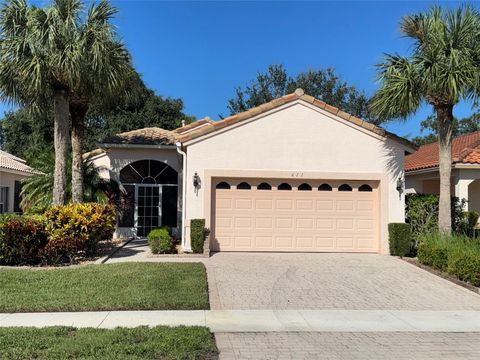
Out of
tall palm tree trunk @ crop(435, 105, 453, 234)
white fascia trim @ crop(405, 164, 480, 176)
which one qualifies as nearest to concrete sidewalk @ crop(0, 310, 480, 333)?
tall palm tree trunk @ crop(435, 105, 453, 234)

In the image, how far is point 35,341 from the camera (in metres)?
5.93

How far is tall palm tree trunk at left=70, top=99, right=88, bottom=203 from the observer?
14.9m

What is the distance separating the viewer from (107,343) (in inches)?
232

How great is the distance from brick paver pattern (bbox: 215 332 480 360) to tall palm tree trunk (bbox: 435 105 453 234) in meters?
7.06

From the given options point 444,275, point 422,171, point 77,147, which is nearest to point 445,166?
point 444,275

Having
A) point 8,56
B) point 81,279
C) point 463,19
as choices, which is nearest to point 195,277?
point 81,279

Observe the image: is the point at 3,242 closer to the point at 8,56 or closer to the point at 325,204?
the point at 8,56

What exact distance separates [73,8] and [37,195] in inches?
278

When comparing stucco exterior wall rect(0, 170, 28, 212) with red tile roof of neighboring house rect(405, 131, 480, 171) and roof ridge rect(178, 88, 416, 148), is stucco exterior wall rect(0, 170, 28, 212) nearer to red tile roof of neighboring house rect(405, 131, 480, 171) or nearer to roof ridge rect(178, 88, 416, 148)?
roof ridge rect(178, 88, 416, 148)

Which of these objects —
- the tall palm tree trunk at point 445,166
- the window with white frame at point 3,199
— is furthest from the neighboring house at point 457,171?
the window with white frame at point 3,199

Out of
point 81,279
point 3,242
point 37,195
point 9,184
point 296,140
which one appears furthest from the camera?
point 9,184

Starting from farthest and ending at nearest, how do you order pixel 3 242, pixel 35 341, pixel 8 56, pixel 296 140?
pixel 296 140 → pixel 8 56 → pixel 3 242 → pixel 35 341

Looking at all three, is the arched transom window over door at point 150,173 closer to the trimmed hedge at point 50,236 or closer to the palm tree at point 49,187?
the palm tree at point 49,187

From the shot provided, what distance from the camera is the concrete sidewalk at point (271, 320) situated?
23.1 feet
